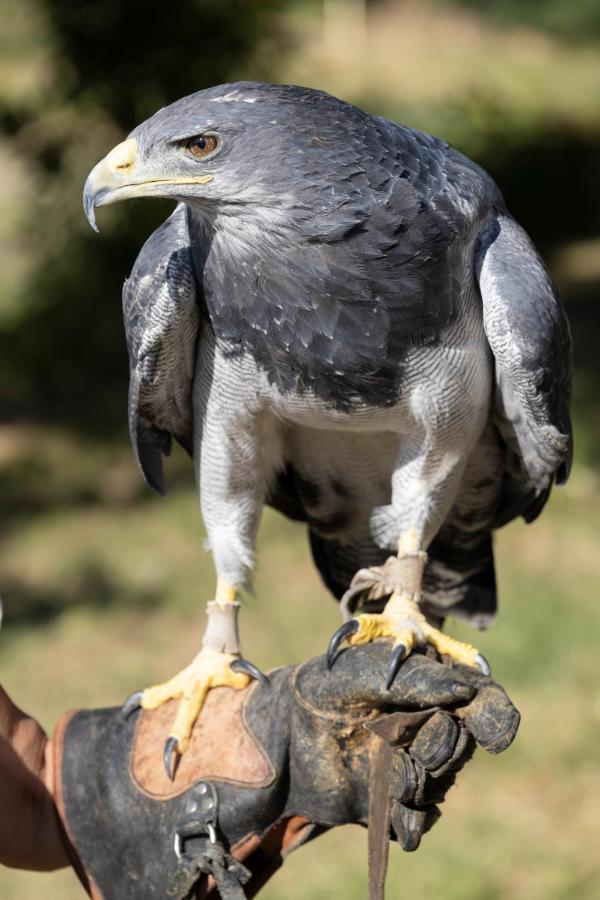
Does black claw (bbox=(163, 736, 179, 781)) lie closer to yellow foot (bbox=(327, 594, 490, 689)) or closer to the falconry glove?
the falconry glove

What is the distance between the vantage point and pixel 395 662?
114 inches

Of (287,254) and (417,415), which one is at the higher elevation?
(287,254)

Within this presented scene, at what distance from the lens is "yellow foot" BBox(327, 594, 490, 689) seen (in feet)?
10.3

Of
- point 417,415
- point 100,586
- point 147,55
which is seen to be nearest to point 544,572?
point 100,586

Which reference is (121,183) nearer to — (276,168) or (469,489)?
(276,168)

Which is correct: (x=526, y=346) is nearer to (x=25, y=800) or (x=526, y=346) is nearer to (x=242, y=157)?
(x=242, y=157)

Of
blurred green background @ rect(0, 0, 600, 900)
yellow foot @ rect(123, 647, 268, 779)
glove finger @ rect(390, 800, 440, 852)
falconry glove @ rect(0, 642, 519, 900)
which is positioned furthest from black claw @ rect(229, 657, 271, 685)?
blurred green background @ rect(0, 0, 600, 900)

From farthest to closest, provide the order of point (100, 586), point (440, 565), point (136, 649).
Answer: point (100, 586)
point (136, 649)
point (440, 565)

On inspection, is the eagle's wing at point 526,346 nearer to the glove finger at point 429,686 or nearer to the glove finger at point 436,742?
the glove finger at point 429,686

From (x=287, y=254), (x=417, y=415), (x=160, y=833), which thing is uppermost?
(x=287, y=254)

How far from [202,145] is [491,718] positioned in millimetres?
1436

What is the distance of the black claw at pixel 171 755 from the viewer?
3068 mm

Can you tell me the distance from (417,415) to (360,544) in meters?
0.91

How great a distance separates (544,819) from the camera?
16.4 ft
